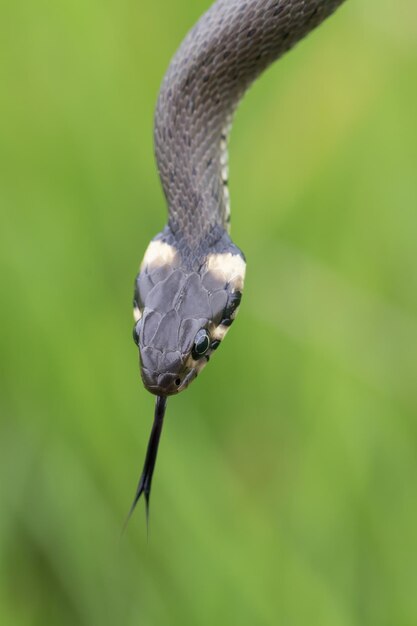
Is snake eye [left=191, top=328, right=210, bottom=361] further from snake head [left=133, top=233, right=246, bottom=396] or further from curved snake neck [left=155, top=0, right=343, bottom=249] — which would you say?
curved snake neck [left=155, top=0, right=343, bottom=249]

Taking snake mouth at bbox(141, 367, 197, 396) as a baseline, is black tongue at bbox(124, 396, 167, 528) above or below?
below

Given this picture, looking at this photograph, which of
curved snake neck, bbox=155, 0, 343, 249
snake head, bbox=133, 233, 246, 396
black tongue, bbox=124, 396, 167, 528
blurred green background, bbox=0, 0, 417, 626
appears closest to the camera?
black tongue, bbox=124, 396, 167, 528

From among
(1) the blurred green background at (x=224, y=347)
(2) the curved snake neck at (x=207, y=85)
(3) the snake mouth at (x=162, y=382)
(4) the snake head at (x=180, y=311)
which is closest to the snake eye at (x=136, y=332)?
(4) the snake head at (x=180, y=311)

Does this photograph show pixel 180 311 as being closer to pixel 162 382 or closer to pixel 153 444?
pixel 162 382

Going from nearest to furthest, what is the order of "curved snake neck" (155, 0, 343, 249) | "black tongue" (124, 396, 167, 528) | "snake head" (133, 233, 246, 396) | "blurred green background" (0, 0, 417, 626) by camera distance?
"black tongue" (124, 396, 167, 528) → "snake head" (133, 233, 246, 396) → "curved snake neck" (155, 0, 343, 249) → "blurred green background" (0, 0, 417, 626)

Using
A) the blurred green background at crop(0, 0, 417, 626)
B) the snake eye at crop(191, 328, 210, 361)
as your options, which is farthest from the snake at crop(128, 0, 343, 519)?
the blurred green background at crop(0, 0, 417, 626)

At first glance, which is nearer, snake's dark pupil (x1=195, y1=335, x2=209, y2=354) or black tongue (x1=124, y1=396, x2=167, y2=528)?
black tongue (x1=124, y1=396, x2=167, y2=528)
